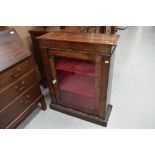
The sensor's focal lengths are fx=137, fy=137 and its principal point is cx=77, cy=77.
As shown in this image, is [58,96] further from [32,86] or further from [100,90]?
[100,90]

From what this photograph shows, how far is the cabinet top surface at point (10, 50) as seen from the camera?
1145 mm

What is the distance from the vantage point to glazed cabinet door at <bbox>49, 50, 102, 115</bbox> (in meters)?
1.27

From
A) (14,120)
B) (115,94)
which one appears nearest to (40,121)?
(14,120)

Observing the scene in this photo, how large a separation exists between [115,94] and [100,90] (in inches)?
30.0

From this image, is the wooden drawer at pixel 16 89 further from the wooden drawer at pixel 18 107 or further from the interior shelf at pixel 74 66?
the interior shelf at pixel 74 66

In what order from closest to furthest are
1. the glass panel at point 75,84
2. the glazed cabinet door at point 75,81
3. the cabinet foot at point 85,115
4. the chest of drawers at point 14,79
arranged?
the chest of drawers at point 14,79 → the glazed cabinet door at point 75,81 → the glass panel at point 75,84 → the cabinet foot at point 85,115

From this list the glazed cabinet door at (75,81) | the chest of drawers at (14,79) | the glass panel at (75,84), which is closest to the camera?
the chest of drawers at (14,79)

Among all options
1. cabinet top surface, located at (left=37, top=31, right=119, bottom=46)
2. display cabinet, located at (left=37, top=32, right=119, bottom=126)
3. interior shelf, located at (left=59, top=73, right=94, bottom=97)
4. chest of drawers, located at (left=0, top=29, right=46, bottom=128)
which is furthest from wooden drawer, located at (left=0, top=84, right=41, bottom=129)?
cabinet top surface, located at (left=37, top=31, right=119, bottom=46)

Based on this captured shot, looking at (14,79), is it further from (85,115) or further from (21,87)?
(85,115)

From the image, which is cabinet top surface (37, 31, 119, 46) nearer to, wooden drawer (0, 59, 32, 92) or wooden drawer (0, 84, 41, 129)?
wooden drawer (0, 59, 32, 92)

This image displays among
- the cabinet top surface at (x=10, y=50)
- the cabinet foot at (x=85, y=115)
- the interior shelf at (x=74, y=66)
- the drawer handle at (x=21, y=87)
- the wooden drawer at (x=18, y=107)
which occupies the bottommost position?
the cabinet foot at (x=85, y=115)

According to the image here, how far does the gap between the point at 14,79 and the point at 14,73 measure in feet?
0.19

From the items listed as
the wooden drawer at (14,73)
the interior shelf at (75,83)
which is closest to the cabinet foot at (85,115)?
the interior shelf at (75,83)

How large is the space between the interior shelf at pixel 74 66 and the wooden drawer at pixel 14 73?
300 mm
